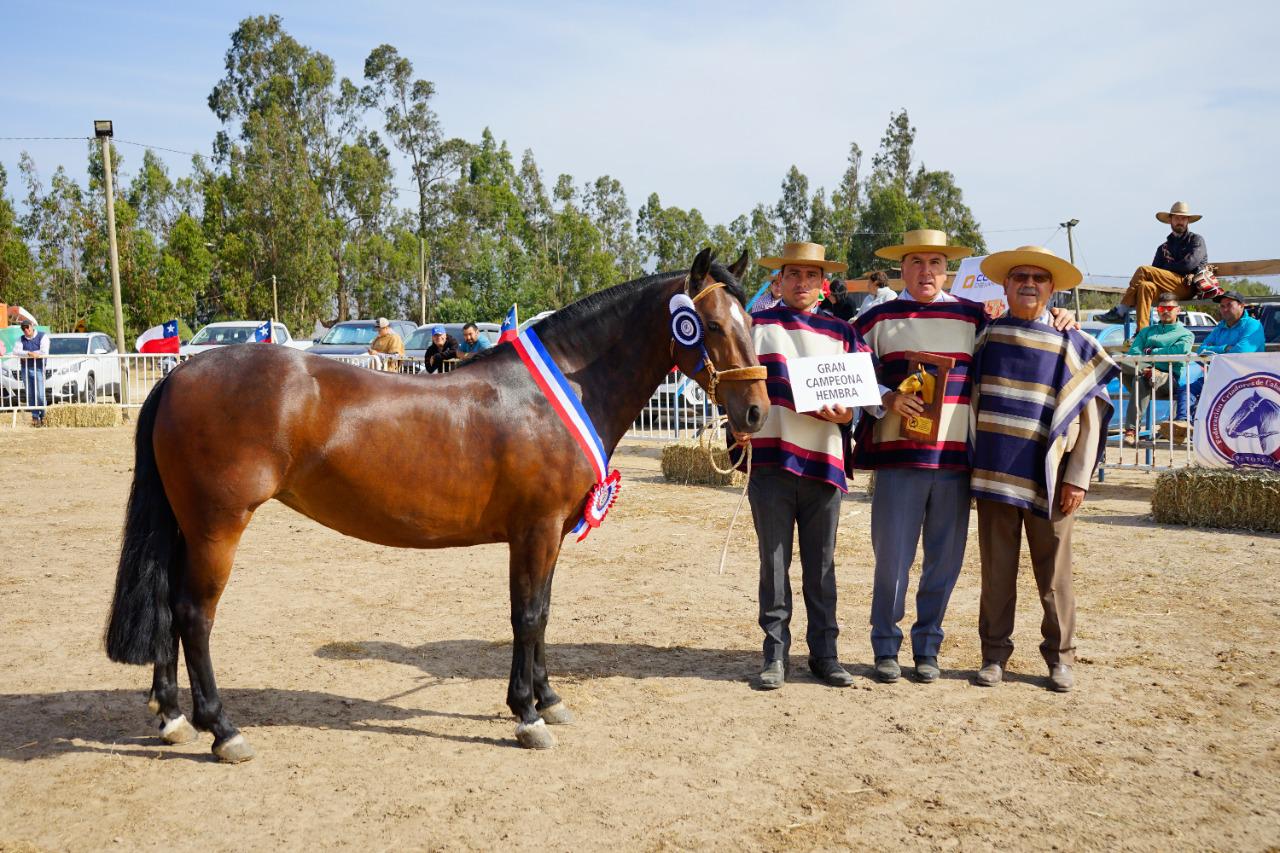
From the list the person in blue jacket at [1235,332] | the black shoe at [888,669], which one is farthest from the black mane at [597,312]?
the person in blue jacket at [1235,332]

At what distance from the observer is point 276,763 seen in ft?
13.6

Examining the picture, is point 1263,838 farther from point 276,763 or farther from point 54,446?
point 54,446

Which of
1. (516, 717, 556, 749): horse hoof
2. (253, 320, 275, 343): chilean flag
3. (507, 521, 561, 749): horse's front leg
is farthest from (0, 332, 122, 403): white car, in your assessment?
(516, 717, 556, 749): horse hoof

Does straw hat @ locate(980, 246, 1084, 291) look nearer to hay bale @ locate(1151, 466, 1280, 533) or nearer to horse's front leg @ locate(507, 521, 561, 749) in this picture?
horse's front leg @ locate(507, 521, 561, 749)

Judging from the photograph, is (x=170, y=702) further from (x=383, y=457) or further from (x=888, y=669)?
(x=888, y=669)

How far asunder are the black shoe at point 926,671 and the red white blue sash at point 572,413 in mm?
1919

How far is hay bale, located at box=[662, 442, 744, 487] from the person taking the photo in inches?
476

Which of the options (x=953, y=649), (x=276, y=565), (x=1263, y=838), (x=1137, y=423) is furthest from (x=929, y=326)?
(x=1137, y=423)

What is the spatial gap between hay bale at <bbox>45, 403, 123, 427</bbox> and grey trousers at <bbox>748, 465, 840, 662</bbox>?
17154 mm

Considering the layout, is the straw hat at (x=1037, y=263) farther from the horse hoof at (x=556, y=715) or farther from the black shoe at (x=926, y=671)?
the horse hoof at (x=556, y=715)

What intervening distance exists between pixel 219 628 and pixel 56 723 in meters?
1.54

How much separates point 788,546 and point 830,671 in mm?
690

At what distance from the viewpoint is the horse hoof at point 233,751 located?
4.15 meters

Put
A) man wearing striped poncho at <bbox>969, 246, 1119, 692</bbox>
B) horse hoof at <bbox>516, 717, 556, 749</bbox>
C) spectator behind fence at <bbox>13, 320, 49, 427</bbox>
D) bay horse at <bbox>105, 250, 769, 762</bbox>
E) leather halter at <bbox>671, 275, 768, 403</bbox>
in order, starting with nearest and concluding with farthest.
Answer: bay horse at <bbox>105, 250, 769, 762</bbox>, horse hoof at <bbox>516, 717, 556, 749</bbox>, leather halter at <bbox>671, 275, 768, 403</bbox>, man wearing striped poncho at <bbox>969, 246, 1119, 692</bbox>, spectator behind fence at <bbox>13, 320, 49, 427</bbox>
